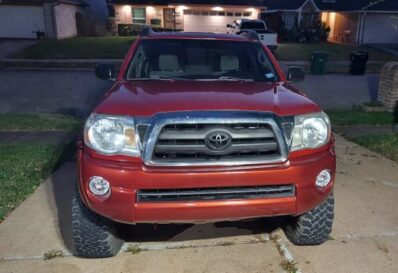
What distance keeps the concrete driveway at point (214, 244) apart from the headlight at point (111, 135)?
3.49 feet

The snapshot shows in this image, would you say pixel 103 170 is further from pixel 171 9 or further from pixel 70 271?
pixel 171 9

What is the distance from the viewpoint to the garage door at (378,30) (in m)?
30.8

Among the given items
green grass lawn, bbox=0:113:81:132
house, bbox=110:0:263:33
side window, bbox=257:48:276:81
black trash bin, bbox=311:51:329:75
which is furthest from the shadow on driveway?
house, bbox=110:0:263:33

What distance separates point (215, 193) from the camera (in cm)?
284

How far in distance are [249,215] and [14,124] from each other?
644 centimetres

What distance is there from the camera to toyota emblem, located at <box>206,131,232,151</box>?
9.15ft

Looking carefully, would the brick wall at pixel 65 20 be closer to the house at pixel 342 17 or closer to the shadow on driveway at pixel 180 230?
the house at pixel 342 17

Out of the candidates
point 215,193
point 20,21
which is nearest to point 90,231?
point 215,193

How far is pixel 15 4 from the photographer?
28.1 m

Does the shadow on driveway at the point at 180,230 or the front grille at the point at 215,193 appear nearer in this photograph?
the front grille at the point at 215,193

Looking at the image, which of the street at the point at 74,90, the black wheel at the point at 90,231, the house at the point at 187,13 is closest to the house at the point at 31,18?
the house at the point at 187,13

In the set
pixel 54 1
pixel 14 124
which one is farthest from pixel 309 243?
pixel 54 1

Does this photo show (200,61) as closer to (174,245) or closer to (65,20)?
(174,245)

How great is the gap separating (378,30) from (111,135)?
108 feet
